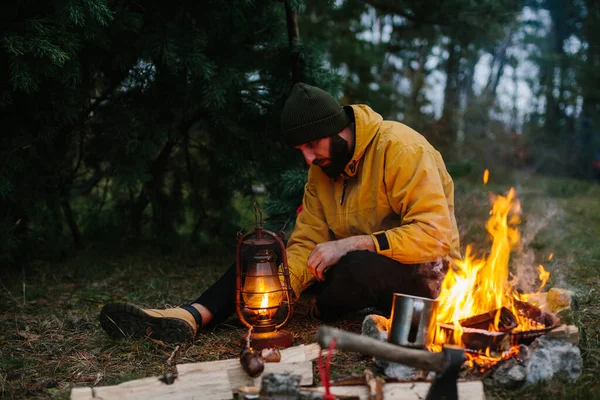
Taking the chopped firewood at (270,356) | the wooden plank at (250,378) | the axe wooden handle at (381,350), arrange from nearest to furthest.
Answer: the axe wooden handle at (381,350) → the wooden plank at (250,378) → the chopped firewood at (270,356)

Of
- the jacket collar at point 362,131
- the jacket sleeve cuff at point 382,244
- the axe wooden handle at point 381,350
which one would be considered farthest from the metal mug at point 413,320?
the jacket collar at point 362,131

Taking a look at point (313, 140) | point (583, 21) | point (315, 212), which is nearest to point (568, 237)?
point (315, 212)

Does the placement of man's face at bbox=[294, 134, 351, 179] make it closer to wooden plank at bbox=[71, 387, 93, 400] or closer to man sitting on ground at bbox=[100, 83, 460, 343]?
man sitting on ground at bbox=[100, 83, 460, 343]

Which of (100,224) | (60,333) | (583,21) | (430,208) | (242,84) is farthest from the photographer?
(583,21)

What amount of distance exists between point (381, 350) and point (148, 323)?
4.98 ft

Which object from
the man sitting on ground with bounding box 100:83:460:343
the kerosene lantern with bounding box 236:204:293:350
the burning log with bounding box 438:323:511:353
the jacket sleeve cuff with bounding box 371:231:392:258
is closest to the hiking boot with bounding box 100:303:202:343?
the man sitting on ground with bounding box 100:83:460:343

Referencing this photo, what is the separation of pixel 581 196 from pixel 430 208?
8909 mm

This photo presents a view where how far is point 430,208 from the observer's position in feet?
9.62

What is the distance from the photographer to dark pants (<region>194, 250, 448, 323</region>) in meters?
3.04

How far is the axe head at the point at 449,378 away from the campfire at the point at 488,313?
1.28ft

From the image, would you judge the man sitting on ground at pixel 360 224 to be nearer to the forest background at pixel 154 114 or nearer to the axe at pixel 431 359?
the axe at pixel 431 359

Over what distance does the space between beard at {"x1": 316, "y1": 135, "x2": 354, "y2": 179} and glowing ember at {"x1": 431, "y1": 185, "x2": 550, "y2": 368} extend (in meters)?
0.85

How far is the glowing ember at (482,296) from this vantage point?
259 centimetres

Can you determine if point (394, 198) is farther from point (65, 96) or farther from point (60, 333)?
point (65, 96)
